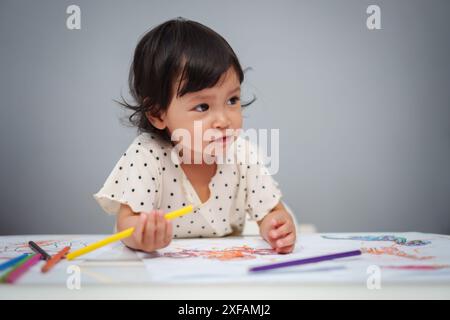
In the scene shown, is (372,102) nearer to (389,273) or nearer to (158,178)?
(158,178)

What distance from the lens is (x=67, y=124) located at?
41.8 inches

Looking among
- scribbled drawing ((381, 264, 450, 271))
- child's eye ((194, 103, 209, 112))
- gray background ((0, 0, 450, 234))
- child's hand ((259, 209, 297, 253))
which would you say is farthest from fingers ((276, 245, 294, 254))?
Result: gray background ((0, 0, 450, 234))

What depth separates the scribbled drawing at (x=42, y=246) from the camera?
20.6 inches

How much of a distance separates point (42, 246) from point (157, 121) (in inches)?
11.0

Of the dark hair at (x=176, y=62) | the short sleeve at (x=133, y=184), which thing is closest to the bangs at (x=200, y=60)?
the dark hair at (x=176, y=62)

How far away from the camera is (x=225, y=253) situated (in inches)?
19.9

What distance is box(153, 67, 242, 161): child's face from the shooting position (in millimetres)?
647

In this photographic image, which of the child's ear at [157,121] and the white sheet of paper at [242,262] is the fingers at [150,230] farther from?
the child's ear at [157,121]

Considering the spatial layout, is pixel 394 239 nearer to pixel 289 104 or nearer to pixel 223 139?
pixel 223 139

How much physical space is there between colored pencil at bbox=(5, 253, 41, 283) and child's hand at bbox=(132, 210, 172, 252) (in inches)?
4.1

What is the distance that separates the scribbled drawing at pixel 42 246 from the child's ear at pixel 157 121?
0.78ft

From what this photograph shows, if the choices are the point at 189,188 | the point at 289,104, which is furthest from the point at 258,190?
the point at 289,104

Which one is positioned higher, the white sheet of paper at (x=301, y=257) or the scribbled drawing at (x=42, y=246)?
the white sheet of paper at (x=301, y=257)
